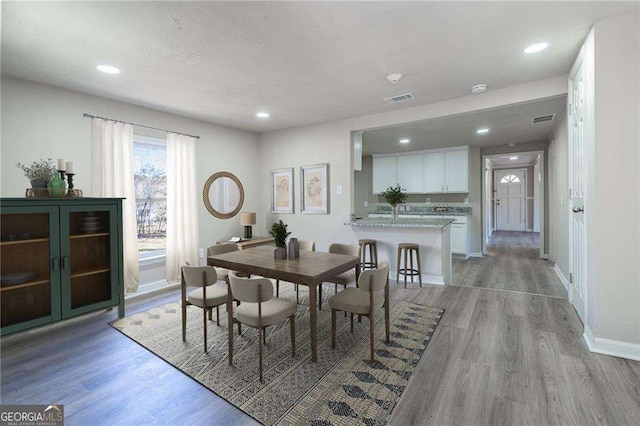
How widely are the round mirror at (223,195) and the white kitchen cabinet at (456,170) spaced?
454 cm

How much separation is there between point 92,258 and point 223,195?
2.08 metres

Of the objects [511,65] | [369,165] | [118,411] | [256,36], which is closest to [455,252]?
[369,165]

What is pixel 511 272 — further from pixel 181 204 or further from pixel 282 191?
pixel 181 204

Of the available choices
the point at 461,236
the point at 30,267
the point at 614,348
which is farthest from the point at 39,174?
the point at 461,236

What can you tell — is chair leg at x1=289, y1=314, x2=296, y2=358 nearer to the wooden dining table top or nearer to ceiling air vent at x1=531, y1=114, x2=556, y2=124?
the wooden dining table top

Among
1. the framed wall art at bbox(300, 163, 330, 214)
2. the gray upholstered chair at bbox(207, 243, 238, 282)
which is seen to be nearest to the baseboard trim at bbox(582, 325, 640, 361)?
the gray upholstered chair at bbox(207, 243, 238, 282)

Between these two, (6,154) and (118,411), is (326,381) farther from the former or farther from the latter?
(6,154)

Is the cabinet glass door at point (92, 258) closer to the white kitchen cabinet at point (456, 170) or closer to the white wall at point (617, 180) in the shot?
the white wall at point (617, 180)

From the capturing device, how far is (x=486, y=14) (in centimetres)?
203

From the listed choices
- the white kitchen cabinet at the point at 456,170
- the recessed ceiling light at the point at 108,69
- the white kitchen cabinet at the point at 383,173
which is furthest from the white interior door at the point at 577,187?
the white kitchen cabinet at the point at 383,173

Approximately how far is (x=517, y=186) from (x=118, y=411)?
12059mm

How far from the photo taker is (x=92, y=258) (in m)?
3.20

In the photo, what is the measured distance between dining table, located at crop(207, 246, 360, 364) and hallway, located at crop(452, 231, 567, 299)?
2509 millimetres

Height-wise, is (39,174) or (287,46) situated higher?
(287,46)
